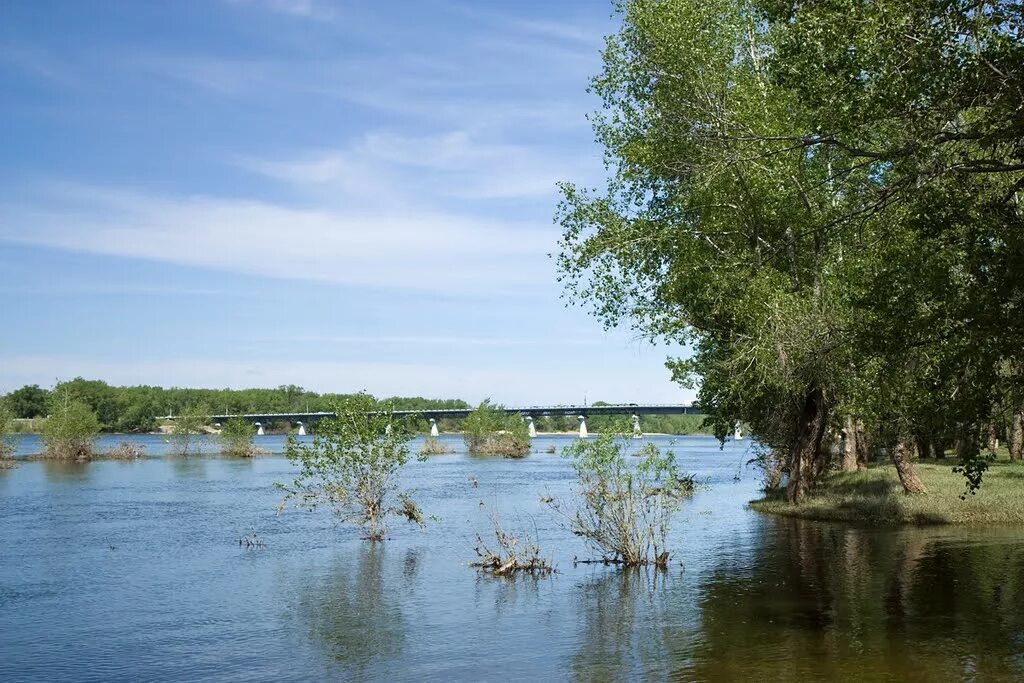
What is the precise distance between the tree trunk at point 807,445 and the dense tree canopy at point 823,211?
10cm

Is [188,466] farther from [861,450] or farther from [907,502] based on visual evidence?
[907,502]

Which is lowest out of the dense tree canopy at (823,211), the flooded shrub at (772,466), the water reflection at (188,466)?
the water reflection at (188,466)

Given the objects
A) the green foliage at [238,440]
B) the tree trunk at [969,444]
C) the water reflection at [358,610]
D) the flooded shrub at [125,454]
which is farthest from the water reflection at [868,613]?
the green foliage at [238,440]

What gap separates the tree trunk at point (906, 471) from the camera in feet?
126

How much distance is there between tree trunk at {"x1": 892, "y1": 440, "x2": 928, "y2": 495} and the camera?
126ft

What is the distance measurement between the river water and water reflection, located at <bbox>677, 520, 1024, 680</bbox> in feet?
0.23

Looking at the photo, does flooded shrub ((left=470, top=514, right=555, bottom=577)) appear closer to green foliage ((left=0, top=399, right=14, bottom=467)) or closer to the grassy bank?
the grassy bank

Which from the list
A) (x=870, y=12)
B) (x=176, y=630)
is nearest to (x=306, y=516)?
(x=176, y=630)

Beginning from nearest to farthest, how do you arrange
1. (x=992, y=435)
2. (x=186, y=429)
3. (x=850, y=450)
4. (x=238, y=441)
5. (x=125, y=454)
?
(x=992, y=435)
(x=850, y=450)
(x=125, y=454)
(x=186, y=429)
(x=238, y=441)

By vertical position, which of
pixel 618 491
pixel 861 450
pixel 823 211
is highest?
pixel 823 211

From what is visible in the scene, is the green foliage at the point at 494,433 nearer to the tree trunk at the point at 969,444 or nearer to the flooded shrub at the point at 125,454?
the flooded shrub at the point at 125,454

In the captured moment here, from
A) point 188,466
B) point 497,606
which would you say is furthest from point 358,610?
point 188,466

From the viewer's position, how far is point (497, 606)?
24922 millimetres

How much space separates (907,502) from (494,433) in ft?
293
